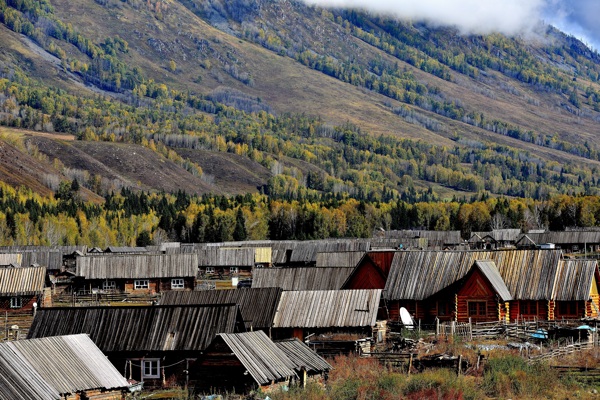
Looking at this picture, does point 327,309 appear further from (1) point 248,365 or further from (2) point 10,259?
(2) point 10,259

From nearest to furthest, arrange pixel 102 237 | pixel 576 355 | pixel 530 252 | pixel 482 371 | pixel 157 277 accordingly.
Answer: pixel 482 371
pixel 576 355
pixel 530 252
pixel 157 277
pixel 102 237

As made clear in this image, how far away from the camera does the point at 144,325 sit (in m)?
48.3

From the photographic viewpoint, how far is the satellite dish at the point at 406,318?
5886 centimetres

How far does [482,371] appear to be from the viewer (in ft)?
144

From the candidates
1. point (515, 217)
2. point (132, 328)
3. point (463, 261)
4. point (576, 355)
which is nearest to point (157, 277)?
point (463, 261)

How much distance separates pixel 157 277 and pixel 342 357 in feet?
120

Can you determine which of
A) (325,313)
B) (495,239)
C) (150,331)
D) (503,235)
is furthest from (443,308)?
(503,235)

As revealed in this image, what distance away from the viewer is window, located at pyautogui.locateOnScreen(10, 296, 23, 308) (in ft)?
232

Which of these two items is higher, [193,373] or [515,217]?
[515,217]

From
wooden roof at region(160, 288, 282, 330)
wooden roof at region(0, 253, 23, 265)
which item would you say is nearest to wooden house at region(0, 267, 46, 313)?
wooden roof at region(160, 288, 282, 330)

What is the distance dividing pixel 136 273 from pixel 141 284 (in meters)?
1.05

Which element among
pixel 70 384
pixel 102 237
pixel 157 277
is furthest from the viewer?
pixel 102 237

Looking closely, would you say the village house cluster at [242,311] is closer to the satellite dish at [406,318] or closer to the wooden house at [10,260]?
the wooden house at [10,260]

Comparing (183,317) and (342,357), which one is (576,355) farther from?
(183,317)
